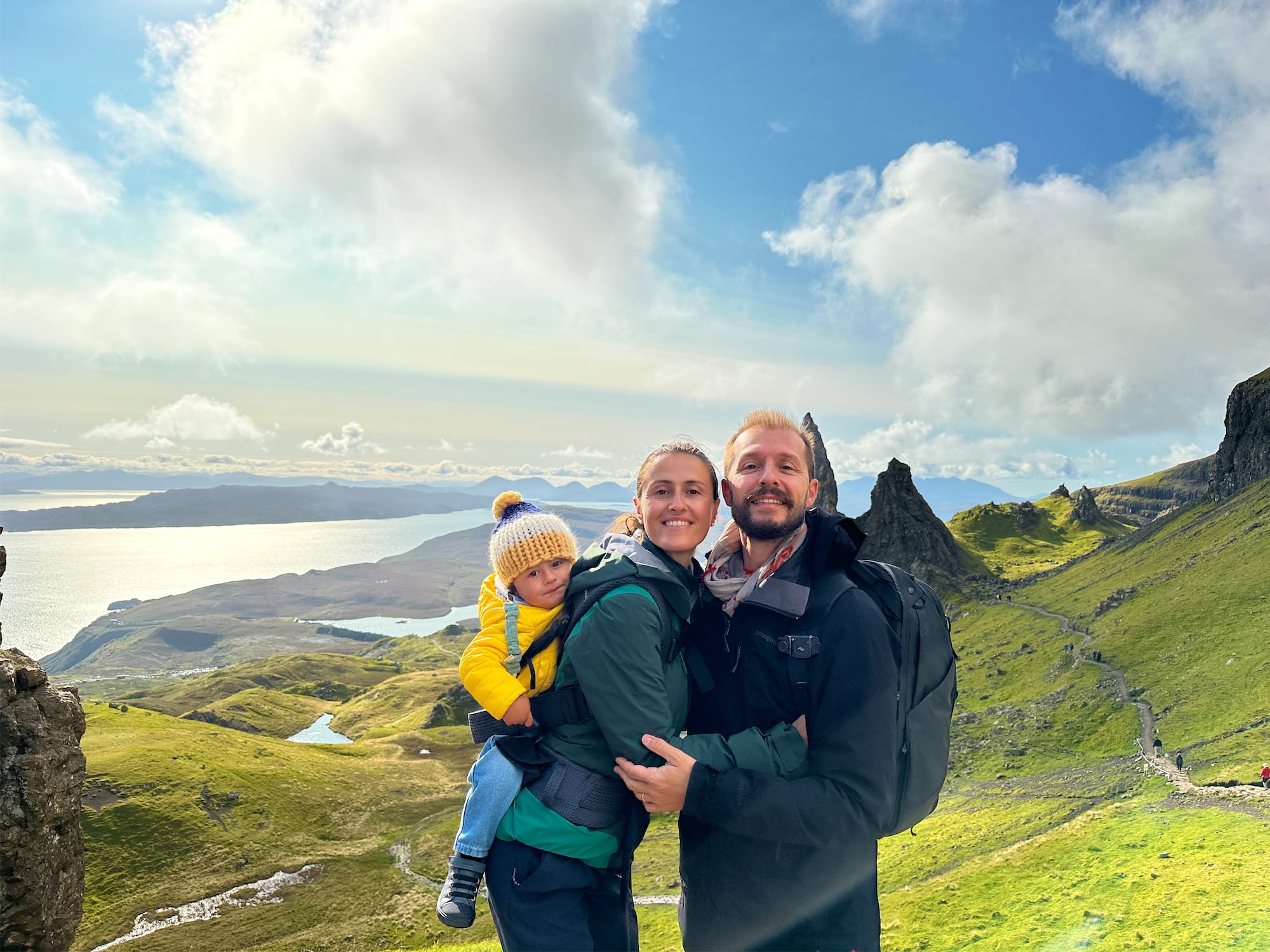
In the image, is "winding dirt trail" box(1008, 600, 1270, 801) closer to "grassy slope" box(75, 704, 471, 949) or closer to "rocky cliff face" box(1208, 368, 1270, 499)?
"rocky cliff face" box(1208, 368, 1270, 499)

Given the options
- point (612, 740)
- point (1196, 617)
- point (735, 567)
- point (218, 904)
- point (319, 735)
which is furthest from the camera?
point (319, 735)

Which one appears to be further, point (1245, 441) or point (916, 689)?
point (1245, 441)

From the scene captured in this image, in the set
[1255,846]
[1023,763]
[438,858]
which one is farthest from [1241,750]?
[438,858]

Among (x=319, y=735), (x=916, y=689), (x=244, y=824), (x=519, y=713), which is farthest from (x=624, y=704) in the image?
(x=319, y=735)

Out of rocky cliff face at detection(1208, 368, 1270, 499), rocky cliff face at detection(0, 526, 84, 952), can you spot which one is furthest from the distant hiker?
rocky cliff face at detection(1208, 368, 1270, 499)

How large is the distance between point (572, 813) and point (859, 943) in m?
2.97

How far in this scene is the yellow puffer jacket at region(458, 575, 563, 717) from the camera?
23.0ft

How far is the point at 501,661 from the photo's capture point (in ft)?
23.8

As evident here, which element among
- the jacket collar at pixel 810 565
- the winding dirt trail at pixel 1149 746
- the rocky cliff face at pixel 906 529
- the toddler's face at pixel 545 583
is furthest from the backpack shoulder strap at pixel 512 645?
the rocky cliff face at pixel 906 529

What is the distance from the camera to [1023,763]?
71.2 m

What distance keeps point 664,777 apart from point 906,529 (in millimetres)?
177101

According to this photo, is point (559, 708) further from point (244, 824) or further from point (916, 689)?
point (244, 824)

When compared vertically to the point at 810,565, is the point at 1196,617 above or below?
below

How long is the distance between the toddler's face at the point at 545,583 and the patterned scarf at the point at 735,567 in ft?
5.38
